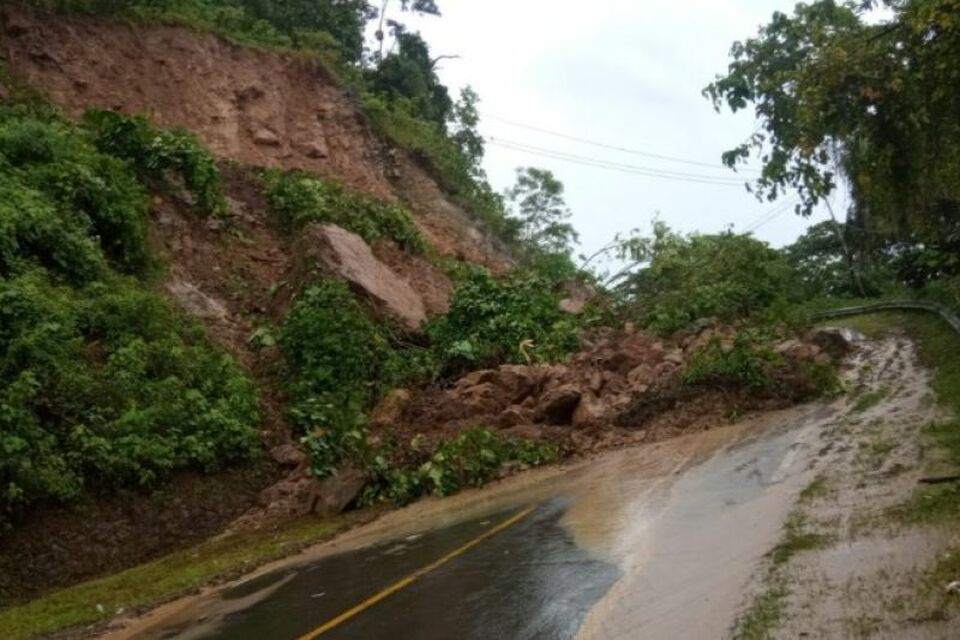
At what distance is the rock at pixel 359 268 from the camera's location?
68.2ft

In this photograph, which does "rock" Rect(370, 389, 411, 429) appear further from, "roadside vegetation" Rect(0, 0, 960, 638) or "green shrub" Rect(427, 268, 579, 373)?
"green shrub" Rect(427, 268, 579, 373)

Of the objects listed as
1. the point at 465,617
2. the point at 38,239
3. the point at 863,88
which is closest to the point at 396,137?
the point at 38,239

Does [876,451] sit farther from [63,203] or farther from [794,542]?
[63,203]

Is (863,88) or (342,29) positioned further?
(342,29)

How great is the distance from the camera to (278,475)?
15867 mm

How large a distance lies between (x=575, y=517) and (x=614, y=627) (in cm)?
432

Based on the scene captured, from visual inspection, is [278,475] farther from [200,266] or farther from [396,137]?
[396,137]

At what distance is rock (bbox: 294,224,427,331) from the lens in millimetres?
20797

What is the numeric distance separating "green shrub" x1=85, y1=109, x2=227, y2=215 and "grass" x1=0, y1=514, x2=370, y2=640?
11025 mm

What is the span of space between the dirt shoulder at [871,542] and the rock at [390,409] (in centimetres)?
753

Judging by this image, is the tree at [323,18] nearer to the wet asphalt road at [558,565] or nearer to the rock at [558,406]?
the rock at [558,406]

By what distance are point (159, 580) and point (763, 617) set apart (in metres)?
7.87

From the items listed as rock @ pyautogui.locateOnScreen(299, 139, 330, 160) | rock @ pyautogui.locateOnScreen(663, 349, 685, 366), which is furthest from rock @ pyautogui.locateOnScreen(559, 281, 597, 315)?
rock @ pyautogui.locateOnScreen(299, 139, 330, 160)

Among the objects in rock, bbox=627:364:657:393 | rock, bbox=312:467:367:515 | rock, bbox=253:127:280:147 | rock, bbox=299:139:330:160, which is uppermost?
rock, bbox=253:127:280:147
